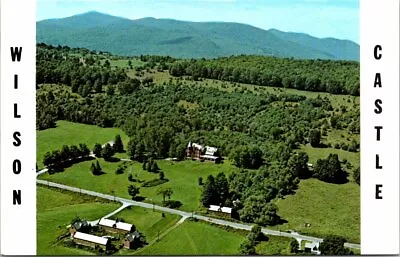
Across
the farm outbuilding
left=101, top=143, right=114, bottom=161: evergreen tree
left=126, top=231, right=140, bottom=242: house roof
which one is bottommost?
left=126, top=231, right=140, bottom=242: house roof

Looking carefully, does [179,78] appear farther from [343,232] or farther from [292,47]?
[343,232]

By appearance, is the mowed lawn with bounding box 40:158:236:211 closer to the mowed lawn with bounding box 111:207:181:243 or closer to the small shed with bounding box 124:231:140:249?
the mowed lawn with bounding box 111:207:181:243

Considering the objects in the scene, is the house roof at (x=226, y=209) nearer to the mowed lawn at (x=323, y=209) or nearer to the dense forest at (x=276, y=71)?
the mowed lawn at (x=323, y=209)

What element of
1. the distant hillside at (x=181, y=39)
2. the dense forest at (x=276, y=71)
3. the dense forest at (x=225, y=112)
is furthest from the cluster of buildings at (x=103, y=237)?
the dense forest at (x=276, y=71)

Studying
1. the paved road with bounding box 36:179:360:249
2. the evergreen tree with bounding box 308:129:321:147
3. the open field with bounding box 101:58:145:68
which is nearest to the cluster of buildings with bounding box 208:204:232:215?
the paved road with bounding box 36:179:360:249

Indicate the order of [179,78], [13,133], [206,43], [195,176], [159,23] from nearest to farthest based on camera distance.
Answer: [13,133] → [195,176] → [159,23] → [179,78] → [206,43]

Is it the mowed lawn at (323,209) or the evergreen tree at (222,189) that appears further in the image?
the evergreen tree at (222,189)

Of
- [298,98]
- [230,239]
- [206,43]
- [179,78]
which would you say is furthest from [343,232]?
[206,43]
